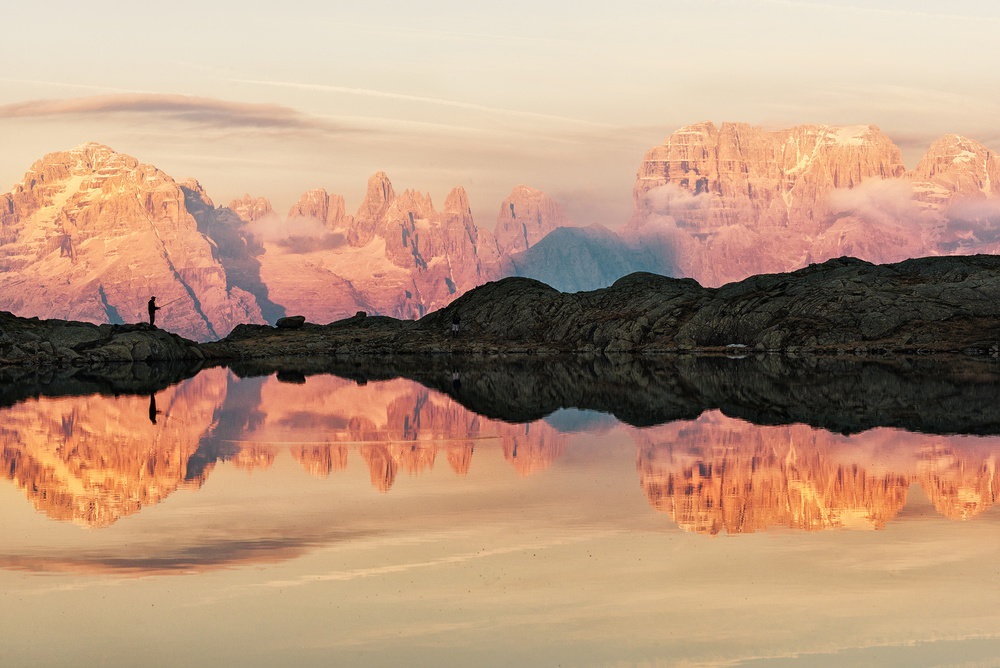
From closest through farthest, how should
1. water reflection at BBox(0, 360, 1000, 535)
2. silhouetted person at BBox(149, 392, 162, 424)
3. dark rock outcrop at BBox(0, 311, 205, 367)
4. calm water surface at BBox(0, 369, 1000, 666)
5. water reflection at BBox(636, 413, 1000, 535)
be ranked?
calm water surface at BBox(0, 369, 1000, 666) → water reflection at BBox(636, 413, 1000, 535) → water reflection at BBox(0, 360, 1000, 535) → silhouetted person at BBox(149, 392, 162, 424) → dark rock outcrop at BBox(0, 311, 205, 367)

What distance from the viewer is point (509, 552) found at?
25.0 meters

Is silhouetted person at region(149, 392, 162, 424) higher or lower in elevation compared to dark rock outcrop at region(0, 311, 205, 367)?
higher

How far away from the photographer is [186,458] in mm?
42844

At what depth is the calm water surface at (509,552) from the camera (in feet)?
60.2

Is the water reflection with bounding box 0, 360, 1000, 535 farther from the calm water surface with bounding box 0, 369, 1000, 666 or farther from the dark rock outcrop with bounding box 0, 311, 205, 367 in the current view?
the dark rock outcrop with bounding box 0, 311, 205, 367

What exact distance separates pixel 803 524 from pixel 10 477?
27.2 m

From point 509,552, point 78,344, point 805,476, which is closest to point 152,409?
point 805,476

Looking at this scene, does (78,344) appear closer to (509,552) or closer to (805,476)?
(805,476)

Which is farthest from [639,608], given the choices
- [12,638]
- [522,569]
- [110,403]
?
[110,403]

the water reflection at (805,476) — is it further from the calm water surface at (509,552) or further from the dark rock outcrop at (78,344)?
the dark rock outcrop at (78,344)

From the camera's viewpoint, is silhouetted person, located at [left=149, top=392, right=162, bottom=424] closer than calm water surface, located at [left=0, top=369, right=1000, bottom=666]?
No

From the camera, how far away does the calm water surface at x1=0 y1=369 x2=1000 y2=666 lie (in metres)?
18.4

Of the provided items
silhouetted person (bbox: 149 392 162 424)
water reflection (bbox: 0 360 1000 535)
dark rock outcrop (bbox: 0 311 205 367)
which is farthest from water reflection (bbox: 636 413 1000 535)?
dark rock outcrop (bbox: 0 311 205 367)

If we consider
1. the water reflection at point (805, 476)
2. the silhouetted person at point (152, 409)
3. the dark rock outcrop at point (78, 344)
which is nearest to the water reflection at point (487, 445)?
the water reflection at point (805, 476)
